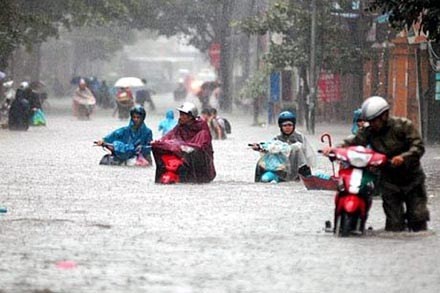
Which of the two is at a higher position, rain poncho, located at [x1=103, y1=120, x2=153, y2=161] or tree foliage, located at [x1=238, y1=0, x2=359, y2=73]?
tree foliage, located at [x1=238, y1=0, x2=359, y2=73]

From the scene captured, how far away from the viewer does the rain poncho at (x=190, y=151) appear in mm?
21344

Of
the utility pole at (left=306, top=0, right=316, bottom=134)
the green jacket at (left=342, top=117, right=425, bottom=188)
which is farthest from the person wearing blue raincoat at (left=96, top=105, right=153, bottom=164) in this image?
the utility pole at (left=306, top=0, right=316, bottom=134)

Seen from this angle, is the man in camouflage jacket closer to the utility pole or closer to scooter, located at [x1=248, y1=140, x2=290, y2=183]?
scooter, located at [x1=248, y1=140, x2=290, y2=183]

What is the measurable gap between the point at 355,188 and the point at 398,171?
0.63 metres

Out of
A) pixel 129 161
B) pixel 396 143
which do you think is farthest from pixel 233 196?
pixel 129 161

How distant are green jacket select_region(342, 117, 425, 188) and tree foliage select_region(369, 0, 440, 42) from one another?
873 centimetres

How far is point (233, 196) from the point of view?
62.5 feet

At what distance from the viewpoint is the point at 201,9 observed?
234 ft

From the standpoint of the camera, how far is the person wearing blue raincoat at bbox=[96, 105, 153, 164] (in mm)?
25406

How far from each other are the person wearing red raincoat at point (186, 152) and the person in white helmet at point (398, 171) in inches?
290

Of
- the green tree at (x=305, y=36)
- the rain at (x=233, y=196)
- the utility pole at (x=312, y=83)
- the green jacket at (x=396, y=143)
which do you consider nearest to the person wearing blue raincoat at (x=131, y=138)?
the rain at (x=233, y=196)

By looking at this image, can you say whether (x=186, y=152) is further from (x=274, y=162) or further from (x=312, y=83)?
(x=312, y=83)

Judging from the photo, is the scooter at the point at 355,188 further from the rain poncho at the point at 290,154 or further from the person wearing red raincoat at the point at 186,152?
the person wearing red raincoat at the point at 186,152

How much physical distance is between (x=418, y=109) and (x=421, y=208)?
2567 centimetres
